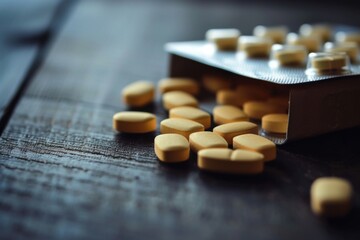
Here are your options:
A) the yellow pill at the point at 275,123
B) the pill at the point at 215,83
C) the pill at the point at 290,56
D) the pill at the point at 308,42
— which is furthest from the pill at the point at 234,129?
the pill at the point at 308,42

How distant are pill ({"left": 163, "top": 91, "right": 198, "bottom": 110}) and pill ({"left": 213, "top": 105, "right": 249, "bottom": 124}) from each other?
0.09m

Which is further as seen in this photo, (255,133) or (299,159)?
(255,133)

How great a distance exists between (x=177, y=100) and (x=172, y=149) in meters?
0.39

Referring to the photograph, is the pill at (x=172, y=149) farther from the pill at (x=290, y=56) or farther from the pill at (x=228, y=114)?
the pill at (x=290, y=56)

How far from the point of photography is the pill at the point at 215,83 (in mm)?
1604

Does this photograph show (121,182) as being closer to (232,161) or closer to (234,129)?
(232,161)

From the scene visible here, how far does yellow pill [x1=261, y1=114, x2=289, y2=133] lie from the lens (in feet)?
4.06

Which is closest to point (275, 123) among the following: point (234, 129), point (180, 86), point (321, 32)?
point (234, 129)

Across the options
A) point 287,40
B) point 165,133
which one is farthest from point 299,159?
point 287,40

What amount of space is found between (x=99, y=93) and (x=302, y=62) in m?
0.66

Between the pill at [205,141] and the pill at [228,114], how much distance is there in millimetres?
155

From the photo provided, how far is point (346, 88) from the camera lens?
1.21 m

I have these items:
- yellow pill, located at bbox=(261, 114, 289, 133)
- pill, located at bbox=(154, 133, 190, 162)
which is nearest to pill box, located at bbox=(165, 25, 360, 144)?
yellow pill, located at bbox=(261, 114, 289, 133)

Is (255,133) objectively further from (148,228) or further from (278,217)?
(148,228)
